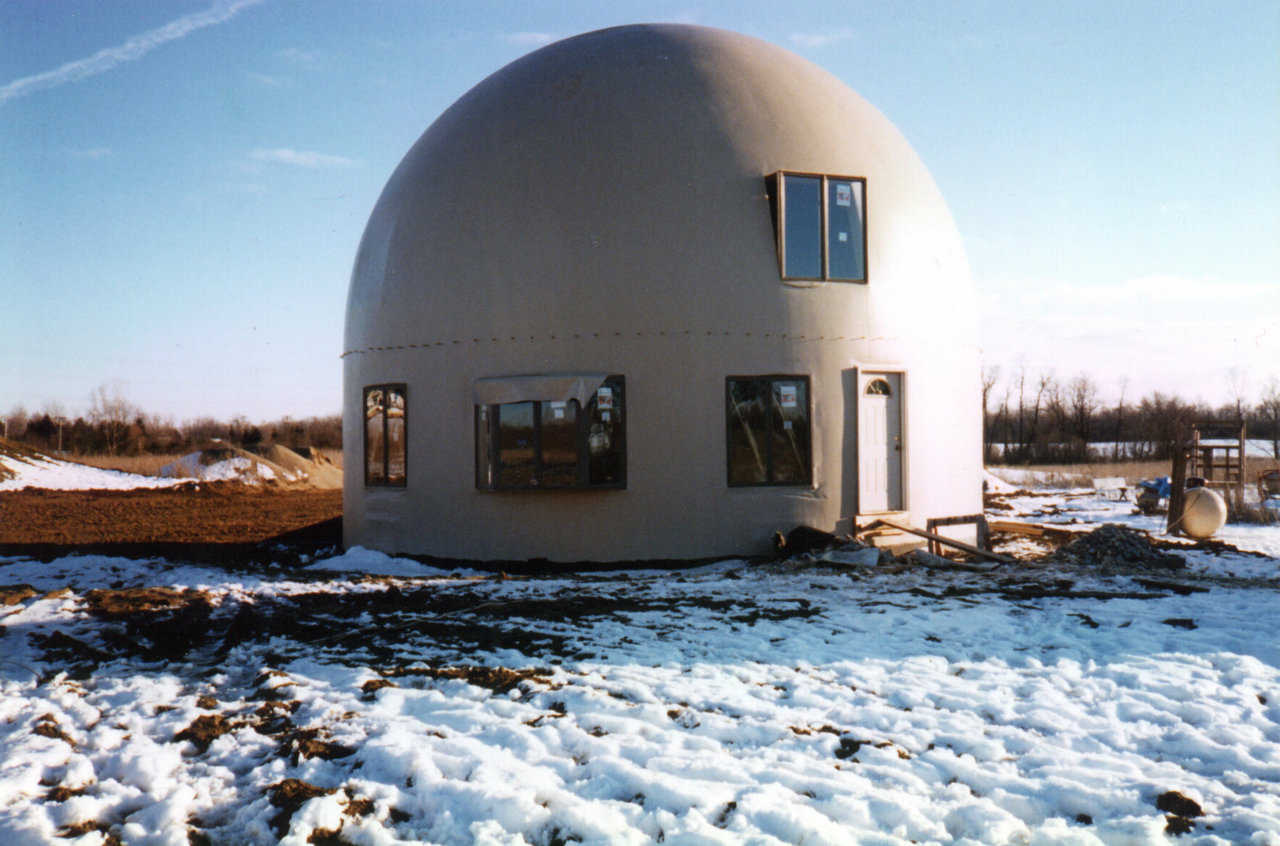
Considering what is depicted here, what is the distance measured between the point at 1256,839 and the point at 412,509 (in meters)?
10.3

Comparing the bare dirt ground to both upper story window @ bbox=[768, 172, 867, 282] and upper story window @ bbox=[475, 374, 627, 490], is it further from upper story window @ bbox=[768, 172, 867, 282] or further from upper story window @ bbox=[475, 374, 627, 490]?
upper story window @ bbox=[768, 172, 867, 282]

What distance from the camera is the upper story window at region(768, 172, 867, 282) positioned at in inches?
458

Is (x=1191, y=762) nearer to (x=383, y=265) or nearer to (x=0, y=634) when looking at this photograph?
(x=0, y=634)

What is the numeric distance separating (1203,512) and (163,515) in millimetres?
19822

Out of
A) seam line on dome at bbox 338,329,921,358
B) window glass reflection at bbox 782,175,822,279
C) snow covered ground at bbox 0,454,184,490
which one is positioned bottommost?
snow covered ground at bbox 0,454,184,490

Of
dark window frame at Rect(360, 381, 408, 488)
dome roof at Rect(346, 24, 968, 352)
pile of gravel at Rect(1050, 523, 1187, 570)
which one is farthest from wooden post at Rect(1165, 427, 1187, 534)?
dark window frame at Rect(360, 381, 408, 488)

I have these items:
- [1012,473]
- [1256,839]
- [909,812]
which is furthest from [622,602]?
[1012,473]

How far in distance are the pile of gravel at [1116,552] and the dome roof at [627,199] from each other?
12.5 ft

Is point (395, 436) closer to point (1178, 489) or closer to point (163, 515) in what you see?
point (163, 515)

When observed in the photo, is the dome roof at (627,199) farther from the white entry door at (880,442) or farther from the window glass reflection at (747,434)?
the white entry door at (880,442)

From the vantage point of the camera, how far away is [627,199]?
11477mm

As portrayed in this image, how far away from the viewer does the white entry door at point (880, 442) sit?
39.0 ft

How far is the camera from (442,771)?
4.40m

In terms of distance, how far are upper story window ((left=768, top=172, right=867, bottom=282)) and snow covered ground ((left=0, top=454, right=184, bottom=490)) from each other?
937 inches
